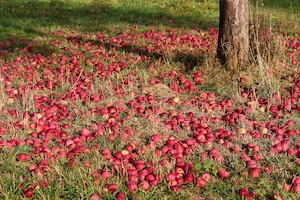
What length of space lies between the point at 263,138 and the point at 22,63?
509cm

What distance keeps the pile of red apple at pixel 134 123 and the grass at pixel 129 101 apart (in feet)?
0.07

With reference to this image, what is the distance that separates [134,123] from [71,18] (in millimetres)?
8213

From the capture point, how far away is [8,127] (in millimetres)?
4938

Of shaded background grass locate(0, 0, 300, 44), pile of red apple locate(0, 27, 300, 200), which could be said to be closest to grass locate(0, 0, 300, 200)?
pile of red apple locate(0, 27, 300, 200)

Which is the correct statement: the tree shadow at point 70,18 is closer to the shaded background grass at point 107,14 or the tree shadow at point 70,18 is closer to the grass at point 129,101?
the shaded background grass at point 107,14

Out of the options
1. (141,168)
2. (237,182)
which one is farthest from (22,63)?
(237,182)

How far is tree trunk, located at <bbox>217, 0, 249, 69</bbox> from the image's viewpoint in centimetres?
668

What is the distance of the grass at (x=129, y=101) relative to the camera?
12.6ft

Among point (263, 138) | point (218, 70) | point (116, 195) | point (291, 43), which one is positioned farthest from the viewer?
point (291, 43)

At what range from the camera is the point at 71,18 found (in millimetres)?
12336

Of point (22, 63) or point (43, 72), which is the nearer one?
point (43, 72)

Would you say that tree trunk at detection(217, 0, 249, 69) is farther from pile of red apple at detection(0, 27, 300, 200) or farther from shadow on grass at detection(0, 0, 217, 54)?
shadow on grass at detection(0, 0, 217, 54)

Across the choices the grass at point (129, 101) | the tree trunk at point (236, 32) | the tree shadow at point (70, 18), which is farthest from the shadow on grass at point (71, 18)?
the tree trunk at point (236, 32)

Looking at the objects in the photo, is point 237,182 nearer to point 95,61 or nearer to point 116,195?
point 116,195
